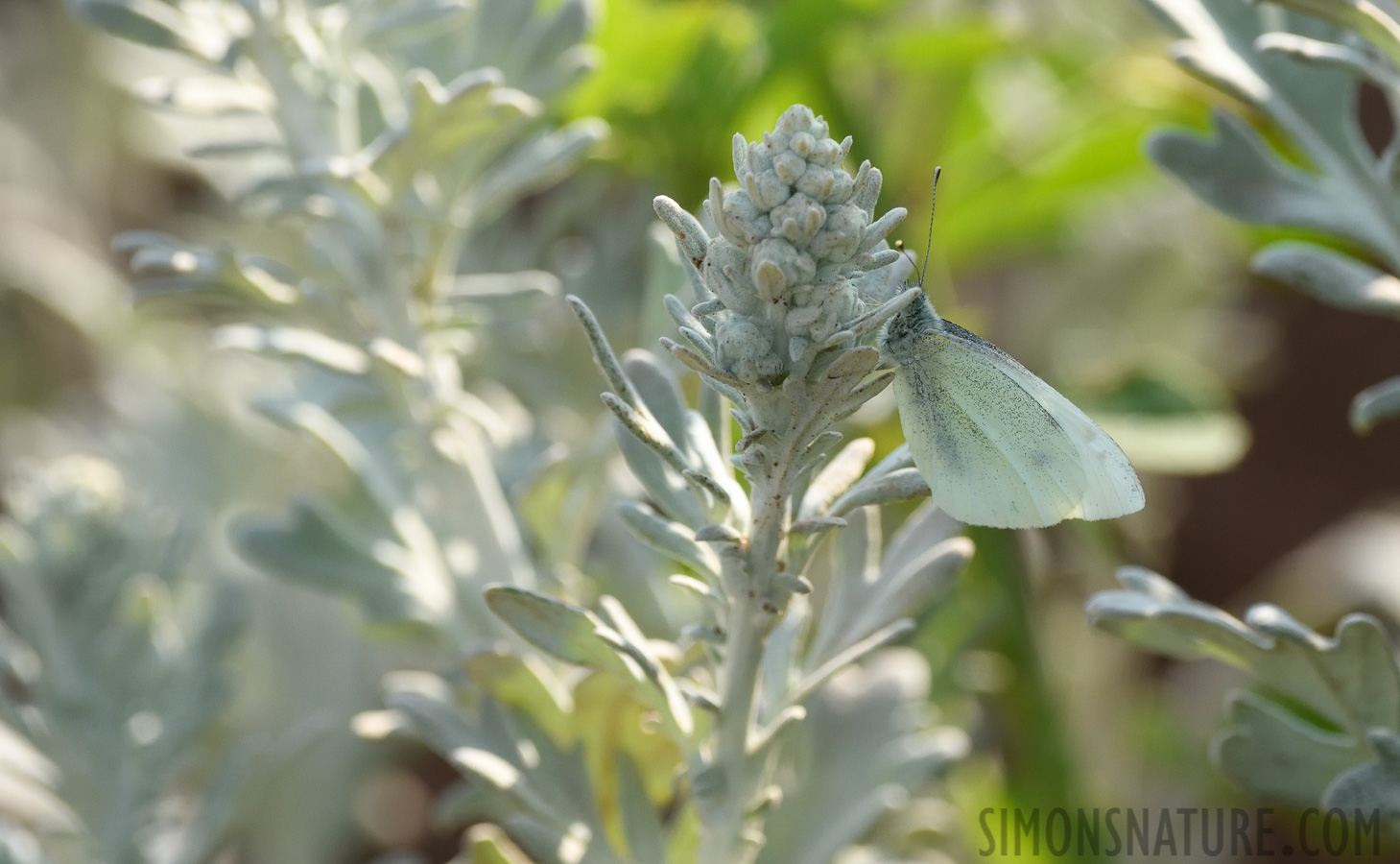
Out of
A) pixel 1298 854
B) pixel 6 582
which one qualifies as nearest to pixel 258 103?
pixel 6 582

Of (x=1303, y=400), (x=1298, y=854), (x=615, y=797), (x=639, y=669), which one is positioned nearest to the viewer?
(x=639, y=669)

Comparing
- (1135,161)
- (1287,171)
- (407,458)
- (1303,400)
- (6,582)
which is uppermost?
(1303,400)

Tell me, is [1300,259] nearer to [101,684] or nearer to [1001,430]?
[1001,430]

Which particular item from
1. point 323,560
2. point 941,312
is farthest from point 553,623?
point 941,312

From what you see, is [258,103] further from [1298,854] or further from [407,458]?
[1298,854]

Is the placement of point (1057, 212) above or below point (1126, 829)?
above

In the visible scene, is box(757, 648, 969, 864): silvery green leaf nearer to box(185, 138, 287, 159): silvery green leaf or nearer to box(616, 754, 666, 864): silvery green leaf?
box(616, 754, 666, 864): silvery green leaf

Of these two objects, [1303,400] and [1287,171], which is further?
[1303,400]
